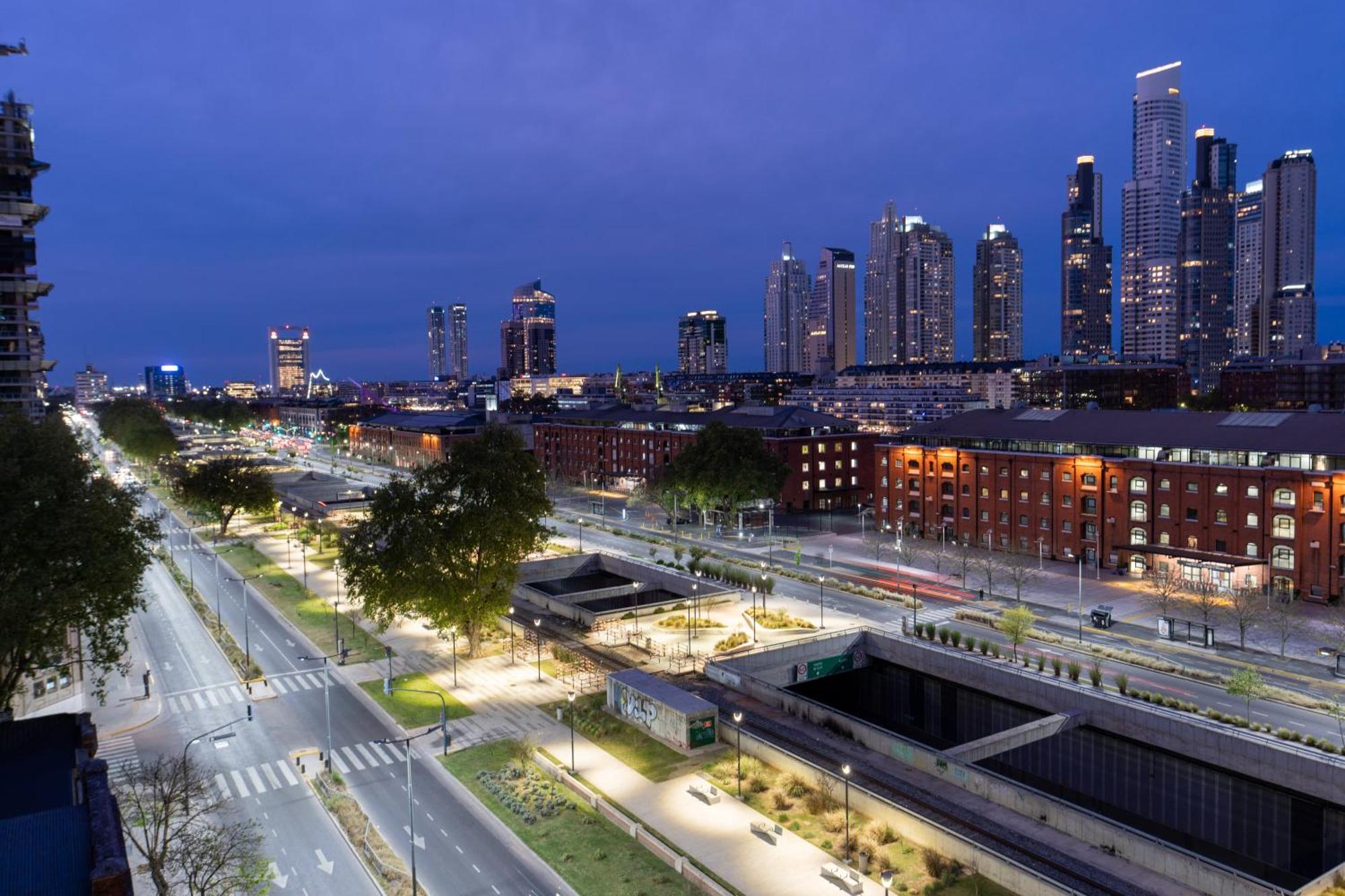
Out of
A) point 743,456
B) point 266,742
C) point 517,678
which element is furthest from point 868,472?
point 266,742

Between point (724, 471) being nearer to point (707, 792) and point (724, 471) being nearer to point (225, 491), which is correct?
point (225, 491)

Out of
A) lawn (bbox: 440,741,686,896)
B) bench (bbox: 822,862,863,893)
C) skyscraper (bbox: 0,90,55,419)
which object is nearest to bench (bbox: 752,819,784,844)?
bench (bbox: 822,862,863,893)

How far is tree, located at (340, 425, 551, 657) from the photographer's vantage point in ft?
193

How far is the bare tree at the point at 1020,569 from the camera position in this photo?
74.4 m

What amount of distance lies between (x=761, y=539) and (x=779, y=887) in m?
74.5

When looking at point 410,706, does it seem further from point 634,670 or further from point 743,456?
point 743,456

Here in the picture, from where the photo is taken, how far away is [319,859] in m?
35.3

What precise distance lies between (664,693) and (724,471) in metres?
63.8

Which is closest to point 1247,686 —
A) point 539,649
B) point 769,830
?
point 769,830

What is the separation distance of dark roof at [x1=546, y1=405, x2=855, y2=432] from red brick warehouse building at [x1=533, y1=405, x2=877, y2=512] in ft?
0.56

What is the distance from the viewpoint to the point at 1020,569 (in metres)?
75.6

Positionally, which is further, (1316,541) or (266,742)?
(1316,541)

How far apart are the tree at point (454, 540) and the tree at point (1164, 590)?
155 ft

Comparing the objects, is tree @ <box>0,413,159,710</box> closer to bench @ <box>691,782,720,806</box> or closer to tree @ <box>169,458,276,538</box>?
bench @ <box>691,782,720,806</box>
